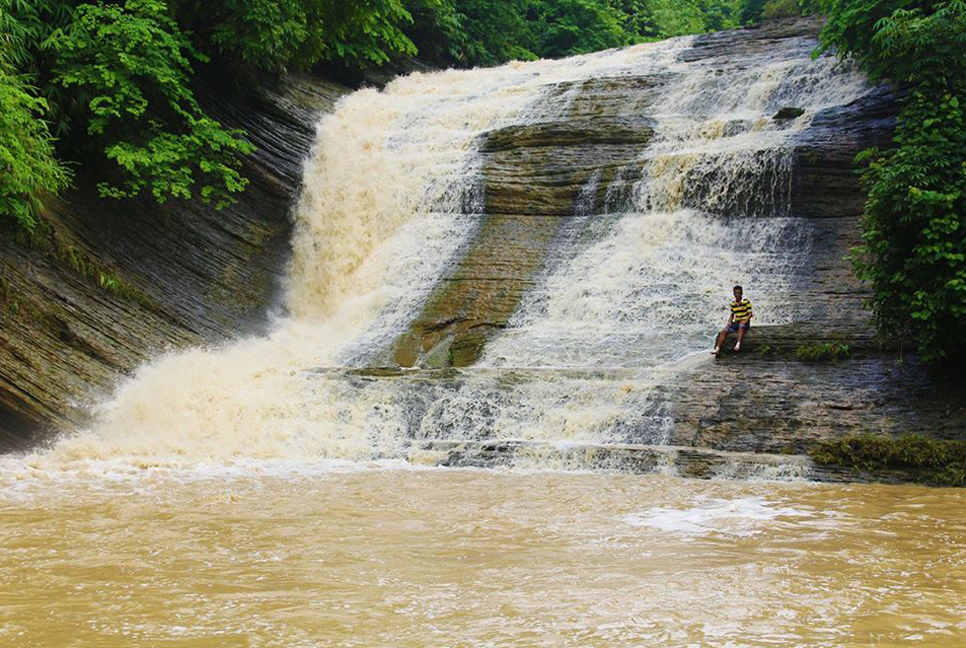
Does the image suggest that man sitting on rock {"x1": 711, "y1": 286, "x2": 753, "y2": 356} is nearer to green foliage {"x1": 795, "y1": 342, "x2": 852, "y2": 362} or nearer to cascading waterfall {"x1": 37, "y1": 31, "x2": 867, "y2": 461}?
cascading waterfall {"x1": 37, "y1": 31, "x2": 867, "y2": 461}

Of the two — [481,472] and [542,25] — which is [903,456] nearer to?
[481,472]

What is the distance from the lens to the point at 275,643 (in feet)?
14.0

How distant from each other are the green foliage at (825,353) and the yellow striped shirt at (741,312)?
876 mm

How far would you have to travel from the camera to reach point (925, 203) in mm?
10859

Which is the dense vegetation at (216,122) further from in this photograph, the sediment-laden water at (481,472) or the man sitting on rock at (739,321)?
the sediment-laden water at (481,472)

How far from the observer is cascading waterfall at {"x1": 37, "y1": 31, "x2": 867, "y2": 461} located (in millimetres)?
11914

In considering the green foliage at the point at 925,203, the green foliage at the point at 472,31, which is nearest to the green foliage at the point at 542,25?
the green foliage at the point at 472,31

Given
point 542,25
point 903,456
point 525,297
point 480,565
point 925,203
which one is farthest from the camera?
point 542,25

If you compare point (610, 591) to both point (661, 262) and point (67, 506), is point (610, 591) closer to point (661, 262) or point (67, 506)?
Result: point (67, 506)

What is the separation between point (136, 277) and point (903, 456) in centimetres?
1210

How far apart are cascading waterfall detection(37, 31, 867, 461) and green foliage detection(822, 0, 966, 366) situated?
2.90 m

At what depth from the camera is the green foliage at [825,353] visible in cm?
1190

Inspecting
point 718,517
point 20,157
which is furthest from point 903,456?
point 20,157

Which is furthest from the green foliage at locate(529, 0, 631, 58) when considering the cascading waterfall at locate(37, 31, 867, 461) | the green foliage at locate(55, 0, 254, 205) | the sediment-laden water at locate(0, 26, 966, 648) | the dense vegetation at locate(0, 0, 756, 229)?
the green foliage at locate(55, 0, 254, 205)
